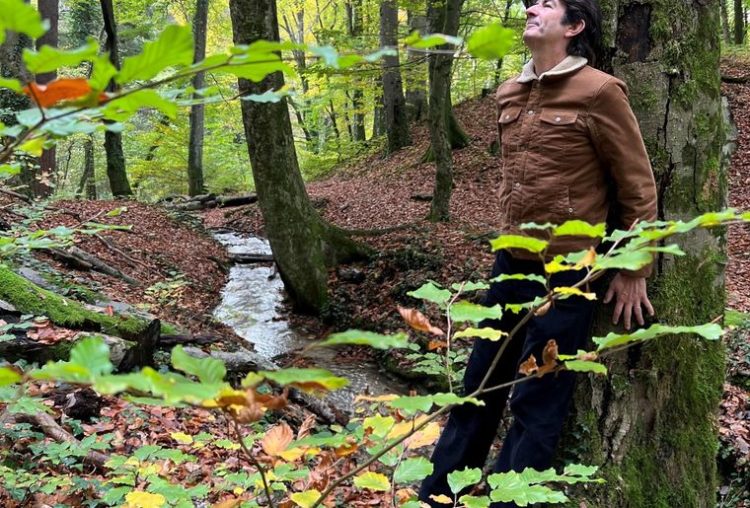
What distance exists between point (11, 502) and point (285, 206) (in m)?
5.15

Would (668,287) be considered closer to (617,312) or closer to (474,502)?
(617,312)

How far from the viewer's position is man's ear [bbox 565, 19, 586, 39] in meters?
1.93

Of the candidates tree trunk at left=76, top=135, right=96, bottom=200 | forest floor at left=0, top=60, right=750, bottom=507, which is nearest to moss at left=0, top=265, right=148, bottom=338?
forest floor at left=0, top=60, right=750, bottom=507

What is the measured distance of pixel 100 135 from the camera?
17203mm

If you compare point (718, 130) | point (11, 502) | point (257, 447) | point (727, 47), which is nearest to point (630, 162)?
point (718, 130)

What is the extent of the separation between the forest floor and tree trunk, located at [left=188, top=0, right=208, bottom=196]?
1.90 meters

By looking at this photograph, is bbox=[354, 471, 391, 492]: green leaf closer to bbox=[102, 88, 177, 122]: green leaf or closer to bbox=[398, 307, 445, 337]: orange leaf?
bbox=[398, 307, 445, 337]: orange leaf

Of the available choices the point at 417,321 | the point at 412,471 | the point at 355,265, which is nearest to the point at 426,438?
the point at 412,471

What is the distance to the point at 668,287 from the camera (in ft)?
6.59

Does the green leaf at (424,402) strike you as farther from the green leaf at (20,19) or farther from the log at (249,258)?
the log at (249,258)

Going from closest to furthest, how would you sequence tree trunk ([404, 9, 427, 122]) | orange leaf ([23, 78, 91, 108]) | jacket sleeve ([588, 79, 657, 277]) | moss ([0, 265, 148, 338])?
orange leaf ([23, 78, 91, 108]) → jacket sleeve ([588, 79, 657, 277]) → moss ([0, 265, 148, 338]) → tree trunk ([404, 9, 427, 122])

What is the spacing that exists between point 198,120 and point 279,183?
9.25m

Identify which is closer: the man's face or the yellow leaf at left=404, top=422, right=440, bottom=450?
the yellow leaf at left=404, top=422, right=440, bottom=450

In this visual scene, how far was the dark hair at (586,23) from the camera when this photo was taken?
6.29 feet
